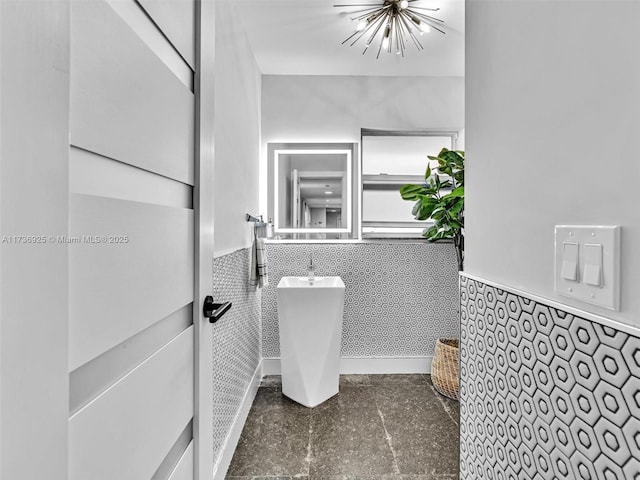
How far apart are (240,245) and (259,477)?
1.21 m

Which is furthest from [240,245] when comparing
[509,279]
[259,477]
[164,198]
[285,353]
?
[509,279]

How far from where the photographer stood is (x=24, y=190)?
0.36m

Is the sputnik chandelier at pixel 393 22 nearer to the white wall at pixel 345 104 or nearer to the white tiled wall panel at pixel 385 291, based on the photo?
the white wall at pixel 345 104

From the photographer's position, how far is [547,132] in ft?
2.14

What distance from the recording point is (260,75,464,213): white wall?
9.36 feet

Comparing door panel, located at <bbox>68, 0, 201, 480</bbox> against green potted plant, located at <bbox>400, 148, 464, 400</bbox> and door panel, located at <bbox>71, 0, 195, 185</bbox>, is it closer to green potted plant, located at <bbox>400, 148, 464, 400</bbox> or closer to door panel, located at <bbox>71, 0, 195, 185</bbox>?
door panel, located at <bbox>71, 0, 195, 185</bbox>

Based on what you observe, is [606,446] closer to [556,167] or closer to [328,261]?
[556,167]

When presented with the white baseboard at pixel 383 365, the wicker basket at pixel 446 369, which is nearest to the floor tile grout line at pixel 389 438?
the white baseboard at pixel 383 365

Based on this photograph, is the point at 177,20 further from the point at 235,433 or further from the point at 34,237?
the point at 235,433

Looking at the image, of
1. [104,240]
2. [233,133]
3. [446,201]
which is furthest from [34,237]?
→ [446,201]

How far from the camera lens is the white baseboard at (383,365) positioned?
9.16ft

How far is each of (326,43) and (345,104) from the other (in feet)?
1.85

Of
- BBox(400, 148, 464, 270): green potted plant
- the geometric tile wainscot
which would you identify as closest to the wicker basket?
BBox(400, 148, 464, 270): green potted plant

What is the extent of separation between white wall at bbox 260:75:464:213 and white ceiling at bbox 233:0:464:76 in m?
0.08
